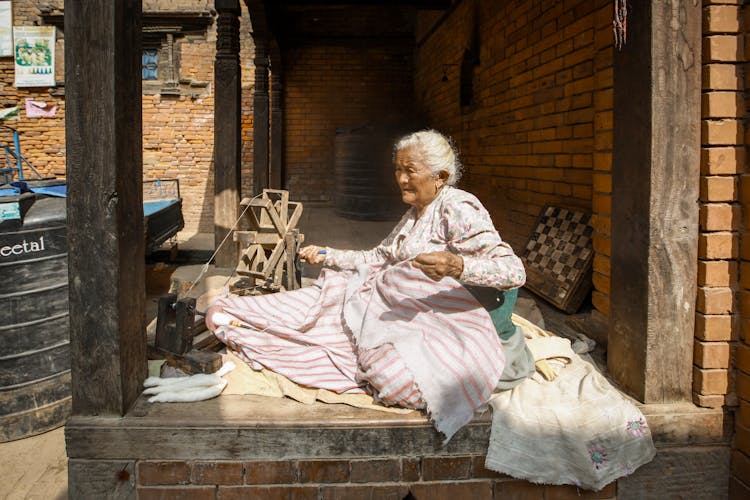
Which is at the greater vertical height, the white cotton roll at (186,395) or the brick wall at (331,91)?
the brick wall at (331,91)

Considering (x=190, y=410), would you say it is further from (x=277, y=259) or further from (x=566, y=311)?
(x=566, y=311)

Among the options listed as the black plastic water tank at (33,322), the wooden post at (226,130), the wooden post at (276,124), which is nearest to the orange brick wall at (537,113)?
the wooden post at (226,130)

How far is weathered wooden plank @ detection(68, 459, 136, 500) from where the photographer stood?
213 cm

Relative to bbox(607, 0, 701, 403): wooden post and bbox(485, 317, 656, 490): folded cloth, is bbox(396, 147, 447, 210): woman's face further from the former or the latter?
bbox(485, 317, 656, 490): folded cloth

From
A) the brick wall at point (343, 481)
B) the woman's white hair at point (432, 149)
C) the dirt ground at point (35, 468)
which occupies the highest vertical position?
the woman's white hair at point (432, 149)

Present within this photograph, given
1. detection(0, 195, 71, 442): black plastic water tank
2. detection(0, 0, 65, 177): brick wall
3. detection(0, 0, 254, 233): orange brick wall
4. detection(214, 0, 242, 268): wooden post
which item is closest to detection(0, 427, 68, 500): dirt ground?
detection(0, 195, 71, 442): black plastic water tank

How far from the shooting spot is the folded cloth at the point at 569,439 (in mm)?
2076

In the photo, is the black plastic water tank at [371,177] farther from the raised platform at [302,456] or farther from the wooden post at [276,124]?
the raised platform at [302,456]

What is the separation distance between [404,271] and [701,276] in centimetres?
124

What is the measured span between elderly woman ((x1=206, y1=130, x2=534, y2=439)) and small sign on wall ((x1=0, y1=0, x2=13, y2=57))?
12436 mm

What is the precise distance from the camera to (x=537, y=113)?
4504 millimetres

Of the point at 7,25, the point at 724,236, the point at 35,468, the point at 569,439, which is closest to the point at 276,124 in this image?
the point at 7,25

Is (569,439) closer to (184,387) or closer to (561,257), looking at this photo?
(184,387)

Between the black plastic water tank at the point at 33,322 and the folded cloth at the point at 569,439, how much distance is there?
320cm
